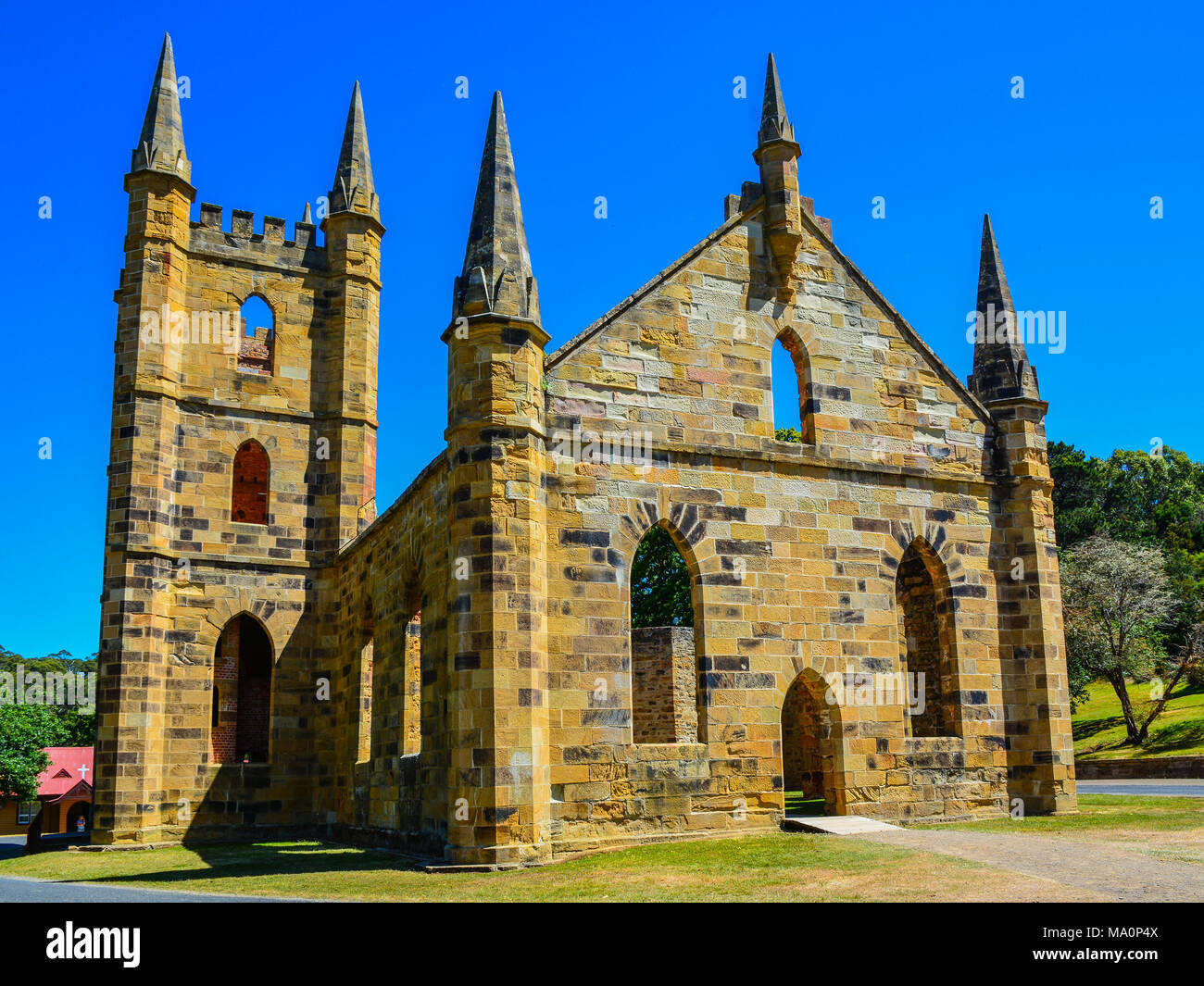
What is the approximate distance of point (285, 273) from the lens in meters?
28.7

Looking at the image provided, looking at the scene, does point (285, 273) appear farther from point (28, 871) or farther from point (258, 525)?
point (28, 871)

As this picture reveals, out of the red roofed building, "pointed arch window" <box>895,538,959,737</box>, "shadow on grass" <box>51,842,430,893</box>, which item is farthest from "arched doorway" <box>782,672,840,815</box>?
the red roofed building

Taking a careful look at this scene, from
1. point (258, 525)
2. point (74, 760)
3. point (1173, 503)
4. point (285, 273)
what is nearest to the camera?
point (258, 525)

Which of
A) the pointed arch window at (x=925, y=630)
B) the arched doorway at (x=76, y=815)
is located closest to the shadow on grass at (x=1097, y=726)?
the pointed arch window at (x=925, y=630)

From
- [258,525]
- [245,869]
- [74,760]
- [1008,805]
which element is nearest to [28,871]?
[245,869]

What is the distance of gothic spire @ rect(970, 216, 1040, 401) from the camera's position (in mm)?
19797

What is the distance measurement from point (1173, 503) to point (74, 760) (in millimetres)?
58724

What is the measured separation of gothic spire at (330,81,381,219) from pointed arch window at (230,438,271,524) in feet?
23.1

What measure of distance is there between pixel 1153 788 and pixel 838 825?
13177 millimetres

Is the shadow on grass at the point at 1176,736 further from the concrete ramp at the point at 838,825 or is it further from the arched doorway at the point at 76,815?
the arched doorway at the point at 76,815

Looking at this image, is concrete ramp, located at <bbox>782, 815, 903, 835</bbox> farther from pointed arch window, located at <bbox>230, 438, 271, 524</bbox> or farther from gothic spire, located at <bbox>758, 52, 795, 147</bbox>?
pointed arch window, located at <bbox>230, 438, 271, 524</bbox>

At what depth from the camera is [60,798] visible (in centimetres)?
4181

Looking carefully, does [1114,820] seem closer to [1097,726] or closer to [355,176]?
[355,176]

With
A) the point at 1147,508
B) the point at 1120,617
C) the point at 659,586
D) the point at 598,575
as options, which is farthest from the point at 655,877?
the point at 1147,508
